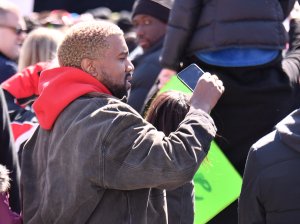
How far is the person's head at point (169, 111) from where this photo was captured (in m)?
2.99

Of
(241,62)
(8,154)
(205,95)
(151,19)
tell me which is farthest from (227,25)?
(151,19)

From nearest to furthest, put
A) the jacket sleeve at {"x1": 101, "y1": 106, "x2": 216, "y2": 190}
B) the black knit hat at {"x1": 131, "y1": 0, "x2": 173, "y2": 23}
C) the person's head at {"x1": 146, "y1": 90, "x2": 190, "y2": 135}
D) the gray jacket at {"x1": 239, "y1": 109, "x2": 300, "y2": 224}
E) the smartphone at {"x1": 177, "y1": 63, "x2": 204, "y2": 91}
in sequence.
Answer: the gray jacket at {"x1": 239, "y1": 109, "x2": 300, "y2": 224} → the jacket sleeve at {"x1": 101, "y1": 106, "x2": 216, "y2": 190} → the smartphone at {"x1": 177, "y1": 63, "x2": 204, "y2": 91} → the person's head at {"x1": 146, "y1": 90, "x2": 190, "y2": 135} → the black knit hat at {"x1": 131, "y1": 0, "x2": 173, "y2": 23}

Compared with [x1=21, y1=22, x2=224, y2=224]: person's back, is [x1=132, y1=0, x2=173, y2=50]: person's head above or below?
below

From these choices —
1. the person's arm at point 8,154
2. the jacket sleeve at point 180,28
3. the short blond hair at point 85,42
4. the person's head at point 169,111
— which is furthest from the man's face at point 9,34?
the short blond hair at point 85,42

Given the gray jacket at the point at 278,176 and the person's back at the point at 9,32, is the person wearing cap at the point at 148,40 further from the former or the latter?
the gray jacket at the point at 278,176

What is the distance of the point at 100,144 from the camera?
247 cm

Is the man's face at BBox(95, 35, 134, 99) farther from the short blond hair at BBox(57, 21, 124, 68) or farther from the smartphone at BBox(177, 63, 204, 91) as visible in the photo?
the smartphone at BBox(177, 63, 204, 91)

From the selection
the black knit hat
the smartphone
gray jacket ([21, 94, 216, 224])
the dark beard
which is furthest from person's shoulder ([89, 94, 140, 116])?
the black knit hat

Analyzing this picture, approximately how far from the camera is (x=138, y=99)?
5023 millimetres

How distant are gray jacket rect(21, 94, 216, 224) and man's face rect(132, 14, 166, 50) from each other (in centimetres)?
276

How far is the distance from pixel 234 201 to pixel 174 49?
2.99 ft

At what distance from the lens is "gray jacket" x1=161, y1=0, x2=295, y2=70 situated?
3.77 m

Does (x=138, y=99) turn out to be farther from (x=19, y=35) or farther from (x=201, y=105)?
(x=201, y=105)

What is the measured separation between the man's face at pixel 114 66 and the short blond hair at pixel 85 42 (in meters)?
0.02
